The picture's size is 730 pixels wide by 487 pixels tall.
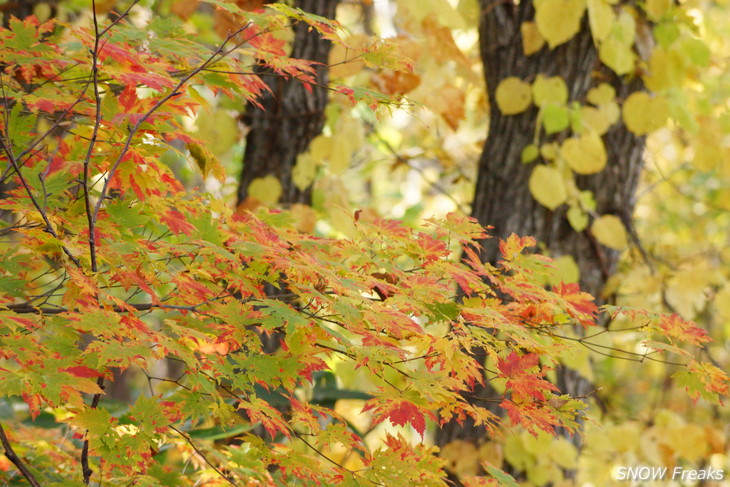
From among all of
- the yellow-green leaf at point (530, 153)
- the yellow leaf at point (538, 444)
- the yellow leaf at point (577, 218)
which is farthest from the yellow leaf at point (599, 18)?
the yellow leaf at point (538, 444)

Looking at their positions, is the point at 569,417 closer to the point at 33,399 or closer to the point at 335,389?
the point at 33,399

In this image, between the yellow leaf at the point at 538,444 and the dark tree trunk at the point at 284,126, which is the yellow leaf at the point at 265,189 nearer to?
the dark tree trunk at the point at 284,126

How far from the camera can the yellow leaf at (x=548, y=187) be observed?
2576 mm

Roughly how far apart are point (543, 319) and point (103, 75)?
1.09 metres

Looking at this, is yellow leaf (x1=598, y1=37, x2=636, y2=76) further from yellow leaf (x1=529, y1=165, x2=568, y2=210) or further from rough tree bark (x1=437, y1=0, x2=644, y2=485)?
yellow leaf (x1=529, y1=165, x2=568, y2=210)

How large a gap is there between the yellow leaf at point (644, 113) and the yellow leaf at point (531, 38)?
39 cm

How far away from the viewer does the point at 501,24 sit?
287cm

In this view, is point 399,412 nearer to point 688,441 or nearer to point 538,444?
point 538,444

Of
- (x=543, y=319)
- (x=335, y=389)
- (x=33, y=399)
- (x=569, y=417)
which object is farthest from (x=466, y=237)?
(x=335, y=389)

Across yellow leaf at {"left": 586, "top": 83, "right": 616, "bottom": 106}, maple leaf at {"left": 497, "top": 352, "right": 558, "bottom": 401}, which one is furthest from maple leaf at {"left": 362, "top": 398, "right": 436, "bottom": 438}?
yellow leaf at {"left": 586, "top": 83, "right": 616, "bottom": 106}

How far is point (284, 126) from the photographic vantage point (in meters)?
2.86

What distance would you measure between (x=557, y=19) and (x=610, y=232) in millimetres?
789

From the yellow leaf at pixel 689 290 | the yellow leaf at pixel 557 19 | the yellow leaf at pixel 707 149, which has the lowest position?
the yellow leaf at pixel 689 290

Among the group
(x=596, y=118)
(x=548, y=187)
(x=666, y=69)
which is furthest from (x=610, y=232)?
(x=666, y=69)
